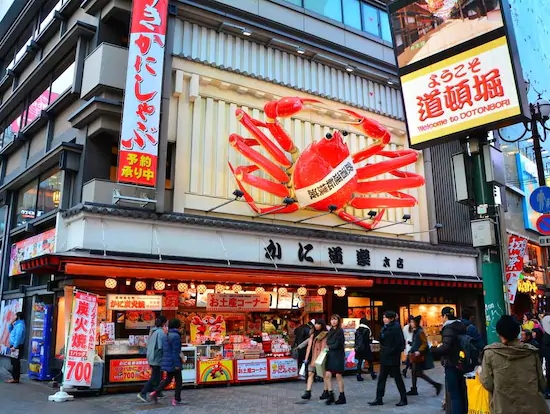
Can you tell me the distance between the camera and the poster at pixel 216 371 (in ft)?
38.1

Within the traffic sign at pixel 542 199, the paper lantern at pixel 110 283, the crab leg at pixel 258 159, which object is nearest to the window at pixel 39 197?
the paper lantern at pixel 110 283

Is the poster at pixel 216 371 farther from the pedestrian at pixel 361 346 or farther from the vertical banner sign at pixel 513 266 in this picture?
the vertical banner sign at pixel 513 266

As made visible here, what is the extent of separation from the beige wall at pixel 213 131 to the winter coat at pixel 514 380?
9439 millimetres

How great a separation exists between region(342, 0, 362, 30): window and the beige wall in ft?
14.6

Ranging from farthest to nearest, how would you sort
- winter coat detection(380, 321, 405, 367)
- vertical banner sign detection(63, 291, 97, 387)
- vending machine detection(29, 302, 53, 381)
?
1. vending machine detection(29, 302, 53, 381)
2. vertical banner sign detection(63, 291, 97, 387)
3. winter coat detection(380, 321, 405, 367)

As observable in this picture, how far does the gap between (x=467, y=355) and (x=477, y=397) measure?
3.00ft

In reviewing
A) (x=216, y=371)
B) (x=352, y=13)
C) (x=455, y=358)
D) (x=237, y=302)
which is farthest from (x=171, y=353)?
(x=352, y=13)

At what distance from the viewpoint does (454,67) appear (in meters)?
8.49

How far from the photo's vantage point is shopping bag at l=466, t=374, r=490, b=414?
238 inches

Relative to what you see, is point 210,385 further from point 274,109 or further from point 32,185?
point 32,185

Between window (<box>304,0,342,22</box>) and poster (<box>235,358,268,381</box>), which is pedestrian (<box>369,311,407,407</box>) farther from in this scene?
window (<box>304,0,342,22</box>)

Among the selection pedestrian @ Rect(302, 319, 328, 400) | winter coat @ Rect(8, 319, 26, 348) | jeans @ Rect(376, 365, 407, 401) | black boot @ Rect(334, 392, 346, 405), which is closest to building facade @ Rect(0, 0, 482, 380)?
winter coat @ Rect(8, 319, 26, 348)

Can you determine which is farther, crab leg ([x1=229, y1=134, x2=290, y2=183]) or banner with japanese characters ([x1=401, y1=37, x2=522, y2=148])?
crab leg ([x1=229, y1=134, x2=290, y2=183])

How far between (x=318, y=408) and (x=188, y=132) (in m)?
7.85
